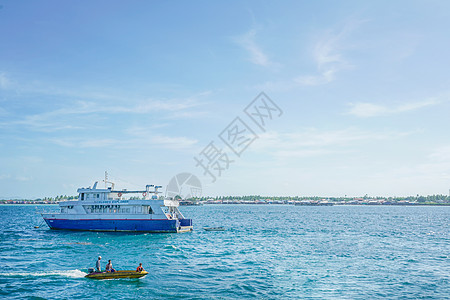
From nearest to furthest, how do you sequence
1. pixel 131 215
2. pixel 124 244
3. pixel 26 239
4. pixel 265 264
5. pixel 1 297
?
pixel 1 297 → pixel 265 264 → pixel 124 244 → pixel 26 239 → pixel 131 215

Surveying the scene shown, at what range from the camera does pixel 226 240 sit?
206ft

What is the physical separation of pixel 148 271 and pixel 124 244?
62.4ft

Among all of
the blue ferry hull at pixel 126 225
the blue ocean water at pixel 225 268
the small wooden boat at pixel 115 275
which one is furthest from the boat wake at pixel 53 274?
the blue ferry hull at pixel 126 225

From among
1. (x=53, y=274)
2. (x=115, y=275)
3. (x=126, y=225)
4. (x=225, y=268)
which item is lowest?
(x=225, y=268)

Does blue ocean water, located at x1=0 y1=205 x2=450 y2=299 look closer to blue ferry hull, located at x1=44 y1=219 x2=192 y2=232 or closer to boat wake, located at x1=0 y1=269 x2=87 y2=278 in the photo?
boat wake, located at x1=0 y1=269 x2=87 y2=278

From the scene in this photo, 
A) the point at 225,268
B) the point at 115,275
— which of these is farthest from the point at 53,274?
the point at 225,268

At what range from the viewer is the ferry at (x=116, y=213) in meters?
65.6

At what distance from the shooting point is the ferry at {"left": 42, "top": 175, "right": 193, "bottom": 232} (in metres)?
65.6

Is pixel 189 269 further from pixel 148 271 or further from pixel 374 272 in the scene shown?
pixel 374 272

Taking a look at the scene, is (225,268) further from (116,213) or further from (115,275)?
(116,213)

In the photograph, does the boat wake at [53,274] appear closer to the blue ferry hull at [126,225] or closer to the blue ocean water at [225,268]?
the blue ocean water at [225,268]

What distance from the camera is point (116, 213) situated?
66.9 m

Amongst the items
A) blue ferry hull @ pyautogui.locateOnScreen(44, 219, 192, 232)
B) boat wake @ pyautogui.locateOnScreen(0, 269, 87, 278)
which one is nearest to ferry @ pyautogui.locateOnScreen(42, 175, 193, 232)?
blue ferry hull @ pyautogui.locateOnScreen(44, 219, 192, 232)

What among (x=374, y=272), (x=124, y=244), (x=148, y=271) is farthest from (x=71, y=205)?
(x=374, y=272)
